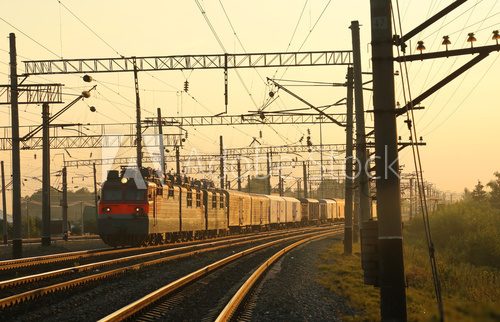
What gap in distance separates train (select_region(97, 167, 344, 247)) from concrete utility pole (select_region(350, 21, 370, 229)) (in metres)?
11.4

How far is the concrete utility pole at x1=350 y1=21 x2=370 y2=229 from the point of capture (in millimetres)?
22381

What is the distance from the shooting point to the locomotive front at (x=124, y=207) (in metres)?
32.6

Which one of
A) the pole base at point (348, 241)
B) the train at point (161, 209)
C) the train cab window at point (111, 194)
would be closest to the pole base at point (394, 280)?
the pole base at point (348, 241)

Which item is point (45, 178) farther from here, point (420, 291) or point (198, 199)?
point (420, 291)

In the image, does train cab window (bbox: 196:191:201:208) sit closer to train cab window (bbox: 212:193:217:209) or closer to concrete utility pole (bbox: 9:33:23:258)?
train cab window (bbox: 212:193:217:209)

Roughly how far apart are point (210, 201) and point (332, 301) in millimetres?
31232

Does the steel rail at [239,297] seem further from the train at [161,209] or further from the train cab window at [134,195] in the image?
the train at [161,209]

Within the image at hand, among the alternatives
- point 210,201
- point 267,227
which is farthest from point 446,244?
point 267,227

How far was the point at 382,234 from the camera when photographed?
10789mm

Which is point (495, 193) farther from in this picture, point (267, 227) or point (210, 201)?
point (210, 201)

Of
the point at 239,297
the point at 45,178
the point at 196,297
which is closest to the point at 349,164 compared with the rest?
the point at 196,297

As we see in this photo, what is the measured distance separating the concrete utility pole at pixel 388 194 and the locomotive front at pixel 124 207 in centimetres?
2273

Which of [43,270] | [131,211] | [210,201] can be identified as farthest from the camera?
[210,201]

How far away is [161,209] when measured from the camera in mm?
34906
